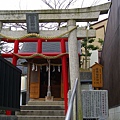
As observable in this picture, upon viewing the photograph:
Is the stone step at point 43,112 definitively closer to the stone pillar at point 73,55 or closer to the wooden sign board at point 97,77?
the wooden sign board at point 97,77

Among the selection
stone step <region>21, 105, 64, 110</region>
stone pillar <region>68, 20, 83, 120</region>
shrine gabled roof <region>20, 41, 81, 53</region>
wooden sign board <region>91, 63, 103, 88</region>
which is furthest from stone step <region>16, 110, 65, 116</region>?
shrine gabled roof <region>20, 41, 81, 53</region>

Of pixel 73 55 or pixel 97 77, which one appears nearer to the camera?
pixel 73 55

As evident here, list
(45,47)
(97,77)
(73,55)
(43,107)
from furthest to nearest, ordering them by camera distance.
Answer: (45,47), (43,107), (97,77), (73,55)

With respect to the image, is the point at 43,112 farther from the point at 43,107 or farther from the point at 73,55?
the point at 73,55

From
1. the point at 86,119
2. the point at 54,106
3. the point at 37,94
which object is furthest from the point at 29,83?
the point at 86,119

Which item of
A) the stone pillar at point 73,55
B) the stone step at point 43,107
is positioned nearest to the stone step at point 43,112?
the stone step at point 43,107

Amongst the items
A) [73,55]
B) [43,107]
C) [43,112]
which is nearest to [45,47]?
[43,107]

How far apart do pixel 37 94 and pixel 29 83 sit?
27.6 inches

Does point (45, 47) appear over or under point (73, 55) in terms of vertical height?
over

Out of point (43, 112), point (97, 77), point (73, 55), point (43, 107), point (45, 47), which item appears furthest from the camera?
point (45, 47)

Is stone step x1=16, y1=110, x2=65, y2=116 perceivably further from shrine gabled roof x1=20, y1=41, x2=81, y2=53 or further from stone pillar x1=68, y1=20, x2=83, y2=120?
shrine gabled roof x1=20, y1=41, x2=81, y2=53

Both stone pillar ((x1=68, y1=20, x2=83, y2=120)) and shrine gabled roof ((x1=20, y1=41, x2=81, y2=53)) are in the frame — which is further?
shrine gabled roof ((x1=20, y1=41, x2=81, y2=53))

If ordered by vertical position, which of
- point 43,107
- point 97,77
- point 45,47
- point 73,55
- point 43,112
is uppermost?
point 45,47

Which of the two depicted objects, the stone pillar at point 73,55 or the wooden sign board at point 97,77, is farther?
the wooden sign board at point 97,77
